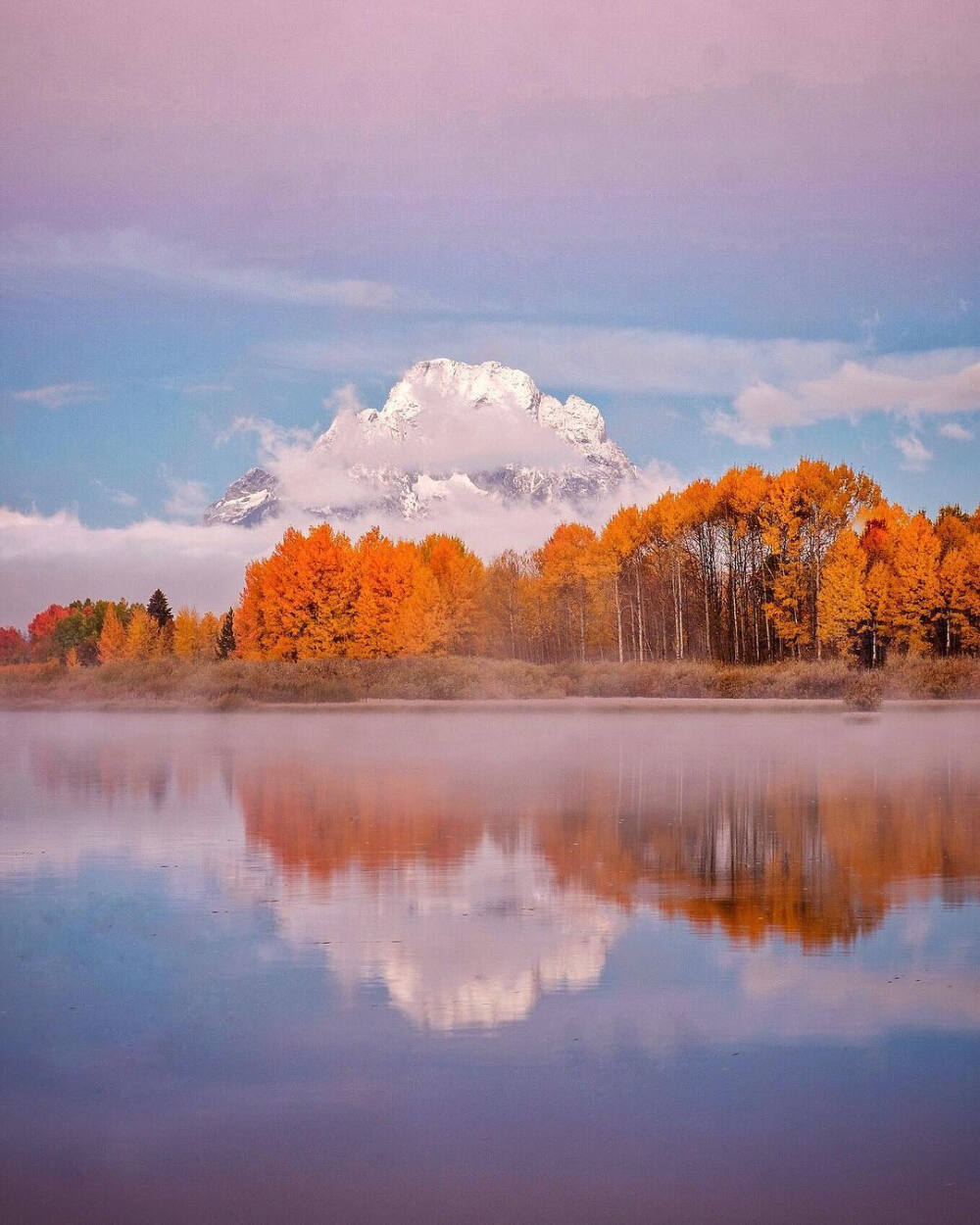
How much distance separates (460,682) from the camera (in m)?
53.2

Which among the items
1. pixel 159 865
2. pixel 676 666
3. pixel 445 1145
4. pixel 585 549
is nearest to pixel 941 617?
pixel 676 666

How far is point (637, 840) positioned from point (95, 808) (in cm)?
688

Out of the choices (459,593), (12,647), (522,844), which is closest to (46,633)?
(12,647)

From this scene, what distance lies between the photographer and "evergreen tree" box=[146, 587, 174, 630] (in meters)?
107

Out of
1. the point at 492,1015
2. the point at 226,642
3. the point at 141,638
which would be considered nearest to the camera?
the point at 492,1015

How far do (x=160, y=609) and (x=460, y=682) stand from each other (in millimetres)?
61223

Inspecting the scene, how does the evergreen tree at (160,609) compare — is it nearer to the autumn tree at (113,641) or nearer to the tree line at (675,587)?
the autumn tree at (113,641)

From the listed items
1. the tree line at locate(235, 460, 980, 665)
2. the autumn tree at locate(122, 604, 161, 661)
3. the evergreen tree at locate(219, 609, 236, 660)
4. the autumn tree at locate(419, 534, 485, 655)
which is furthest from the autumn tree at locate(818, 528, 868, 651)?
the autumn tree at locate(122, 604, 161, 661)

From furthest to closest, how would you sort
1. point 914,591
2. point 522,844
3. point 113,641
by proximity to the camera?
1. point 113,641
2. point 914,591
3. point 522,844

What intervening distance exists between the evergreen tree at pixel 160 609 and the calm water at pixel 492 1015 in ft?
312

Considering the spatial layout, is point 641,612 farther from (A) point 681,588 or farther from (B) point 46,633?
(B) point 46,633

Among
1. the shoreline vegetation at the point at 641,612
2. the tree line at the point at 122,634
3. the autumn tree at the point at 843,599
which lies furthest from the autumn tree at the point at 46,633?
the autumn tree at the point at 843,599

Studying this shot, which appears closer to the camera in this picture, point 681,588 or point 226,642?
point 681,588

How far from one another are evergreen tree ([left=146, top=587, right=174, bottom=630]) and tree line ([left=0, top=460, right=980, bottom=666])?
1269 inches
